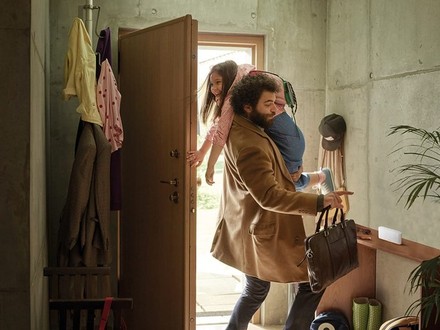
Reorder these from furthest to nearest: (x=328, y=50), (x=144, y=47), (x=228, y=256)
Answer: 1. (x=328, y=50)
2. (x=144, y=47)
3. (x=228, y=256)

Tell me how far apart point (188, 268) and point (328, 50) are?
1968mm

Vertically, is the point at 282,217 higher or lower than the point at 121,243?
higher

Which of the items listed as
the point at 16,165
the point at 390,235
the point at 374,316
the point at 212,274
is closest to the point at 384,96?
the point at 390,235

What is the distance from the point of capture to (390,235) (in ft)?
10.9

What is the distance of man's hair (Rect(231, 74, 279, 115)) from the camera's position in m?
2.86

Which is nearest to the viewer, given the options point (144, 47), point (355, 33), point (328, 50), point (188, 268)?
point (188, 268)

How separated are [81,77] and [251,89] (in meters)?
0.90

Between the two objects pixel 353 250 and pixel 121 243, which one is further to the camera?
pixel 121 243

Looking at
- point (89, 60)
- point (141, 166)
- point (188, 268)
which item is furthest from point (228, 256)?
point (89, 60)

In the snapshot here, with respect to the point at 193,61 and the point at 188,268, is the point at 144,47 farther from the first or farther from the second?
the point at 188,268

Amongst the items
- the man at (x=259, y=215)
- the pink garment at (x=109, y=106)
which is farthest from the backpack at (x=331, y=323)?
the pink garment at (x=109, y=106)

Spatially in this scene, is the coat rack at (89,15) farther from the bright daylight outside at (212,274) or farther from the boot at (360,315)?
the boot at (360,315)

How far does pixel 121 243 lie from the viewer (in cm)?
398

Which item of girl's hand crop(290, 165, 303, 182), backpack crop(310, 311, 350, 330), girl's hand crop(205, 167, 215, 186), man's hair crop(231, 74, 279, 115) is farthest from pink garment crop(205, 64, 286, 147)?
backpack crop(310, 311, 350, 330)
